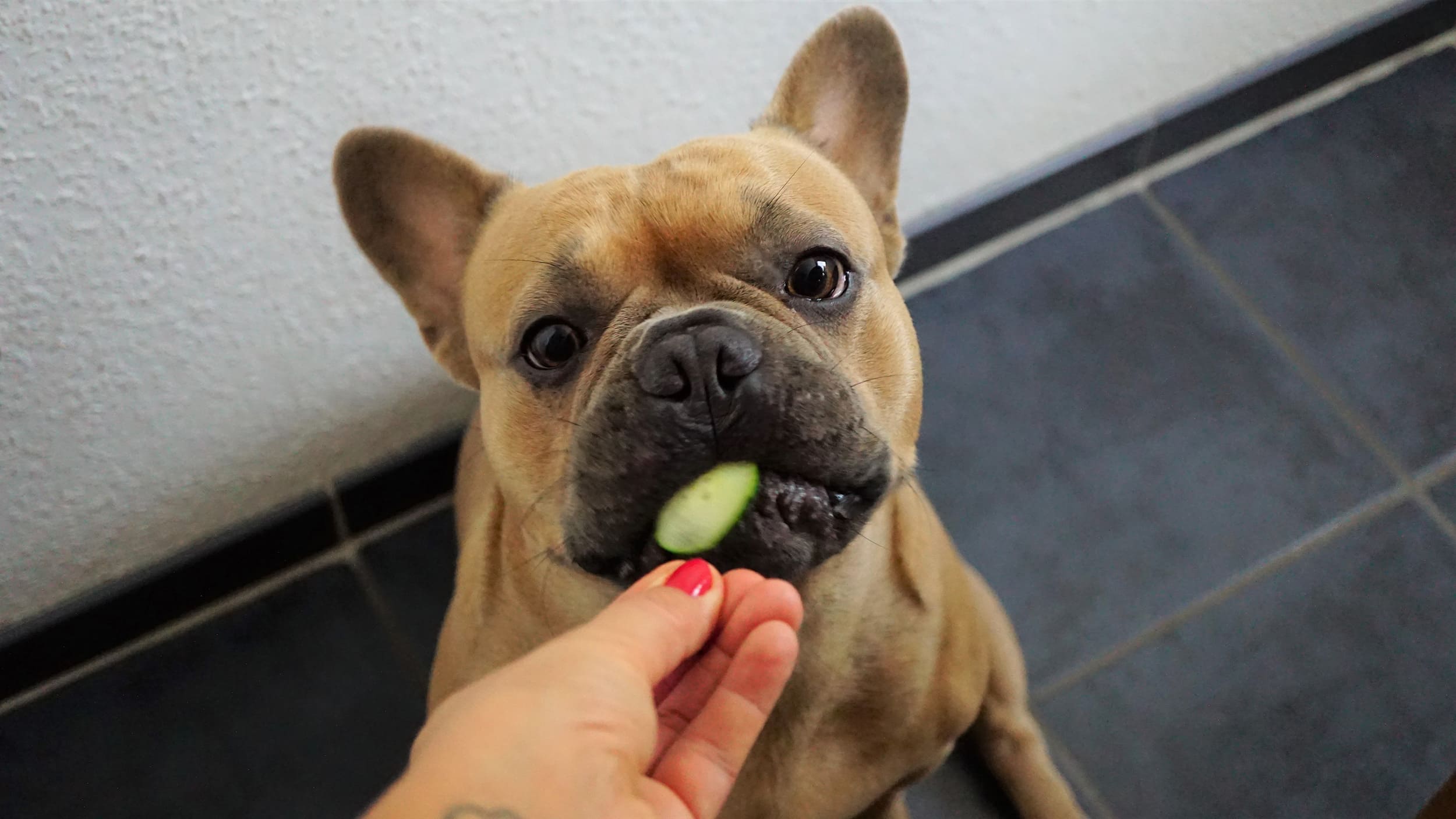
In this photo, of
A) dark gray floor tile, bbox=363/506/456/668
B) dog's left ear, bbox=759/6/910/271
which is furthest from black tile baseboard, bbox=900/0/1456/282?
dark gray floor tile, bbox=363/506/456/668

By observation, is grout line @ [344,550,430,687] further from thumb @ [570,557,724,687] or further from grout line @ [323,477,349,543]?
thumb @ [570,557,724,687]

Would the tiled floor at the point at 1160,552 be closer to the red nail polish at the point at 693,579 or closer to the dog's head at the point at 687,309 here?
the dog's head at the point at 687,309

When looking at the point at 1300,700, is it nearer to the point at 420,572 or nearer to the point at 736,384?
the point at 736,384

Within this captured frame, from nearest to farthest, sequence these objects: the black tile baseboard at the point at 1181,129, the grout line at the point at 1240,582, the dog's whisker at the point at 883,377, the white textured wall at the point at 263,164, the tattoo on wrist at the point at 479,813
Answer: the tattoo on wrist at the point at 479,813 → the dog's whisker at the point at 883,377 → the white textured wall at the point at 263,164 → the grout line at the point at 1240,582 → the black tile baseboard at the point at 1181,129

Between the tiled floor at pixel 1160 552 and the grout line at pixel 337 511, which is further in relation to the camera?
the grout line at pixel 337 511

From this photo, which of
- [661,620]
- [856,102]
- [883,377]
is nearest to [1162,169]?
[856,102]

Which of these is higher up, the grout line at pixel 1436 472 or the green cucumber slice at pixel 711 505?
the green cucumber slice at pixel 711 505


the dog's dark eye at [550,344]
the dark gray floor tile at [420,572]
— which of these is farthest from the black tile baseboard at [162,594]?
the dog's dark eye at [550,344]

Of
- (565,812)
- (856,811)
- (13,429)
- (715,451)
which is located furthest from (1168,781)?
(13,429)
